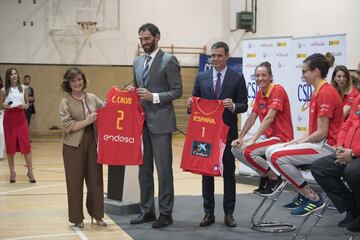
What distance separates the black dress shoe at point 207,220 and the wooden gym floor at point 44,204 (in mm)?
822

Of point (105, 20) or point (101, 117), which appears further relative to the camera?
point (105, 20)

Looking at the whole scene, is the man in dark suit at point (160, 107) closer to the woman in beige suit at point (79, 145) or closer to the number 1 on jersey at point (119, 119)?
the number 1 on jersey at point (119, 119)

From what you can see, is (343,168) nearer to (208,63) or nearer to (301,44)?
(301,44)

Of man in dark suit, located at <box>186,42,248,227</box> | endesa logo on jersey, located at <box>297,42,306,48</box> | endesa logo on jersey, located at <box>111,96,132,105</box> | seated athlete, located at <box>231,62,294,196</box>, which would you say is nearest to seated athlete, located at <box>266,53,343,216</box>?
seated athlete, located at <box>231,62,294,196</box>

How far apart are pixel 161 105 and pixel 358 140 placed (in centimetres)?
197

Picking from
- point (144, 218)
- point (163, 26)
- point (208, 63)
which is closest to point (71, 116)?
point (144, 218)

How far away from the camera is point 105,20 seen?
653 inches

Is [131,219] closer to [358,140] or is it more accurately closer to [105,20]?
[358,140]

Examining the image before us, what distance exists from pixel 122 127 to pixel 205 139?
2.73 feet

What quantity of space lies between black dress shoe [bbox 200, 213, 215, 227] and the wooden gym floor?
2.70 ft

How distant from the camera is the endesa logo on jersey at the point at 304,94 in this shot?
7.84 meters

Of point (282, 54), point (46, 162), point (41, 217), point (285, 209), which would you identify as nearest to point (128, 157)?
point (41, 217)

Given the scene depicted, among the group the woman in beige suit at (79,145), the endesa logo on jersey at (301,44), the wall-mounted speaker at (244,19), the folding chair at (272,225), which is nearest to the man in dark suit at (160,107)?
the woman in beige suit at (79,145)

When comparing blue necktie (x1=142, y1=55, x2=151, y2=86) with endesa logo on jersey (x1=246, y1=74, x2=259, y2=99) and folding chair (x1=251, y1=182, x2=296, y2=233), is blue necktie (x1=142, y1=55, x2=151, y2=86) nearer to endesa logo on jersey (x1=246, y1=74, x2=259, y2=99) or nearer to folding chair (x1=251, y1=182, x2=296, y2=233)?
folding chair (x1=251, y1=182, x2=296, y2=233)
